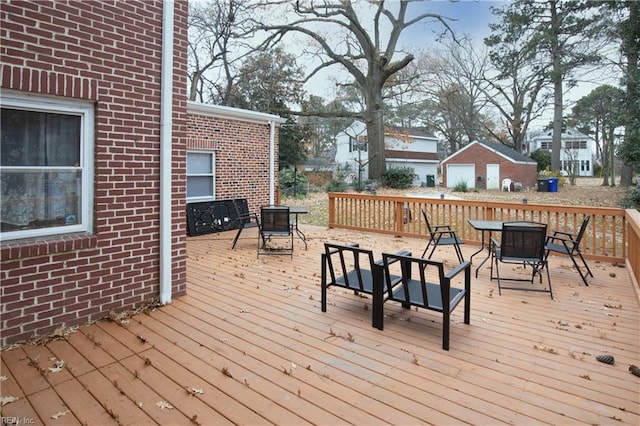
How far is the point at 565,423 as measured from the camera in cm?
200

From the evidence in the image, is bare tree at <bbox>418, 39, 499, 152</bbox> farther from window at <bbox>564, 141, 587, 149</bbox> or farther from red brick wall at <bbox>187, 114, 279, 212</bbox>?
red brick wall at <bbox>187, 114, 279, 212</bbox>

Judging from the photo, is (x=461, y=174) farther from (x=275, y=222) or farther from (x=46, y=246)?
(x=46, y=246)

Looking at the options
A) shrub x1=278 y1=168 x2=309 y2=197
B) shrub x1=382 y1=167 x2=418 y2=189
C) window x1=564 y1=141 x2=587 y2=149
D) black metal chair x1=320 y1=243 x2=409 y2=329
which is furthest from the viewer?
window x1=564 y1=141 x2=587 y2=149

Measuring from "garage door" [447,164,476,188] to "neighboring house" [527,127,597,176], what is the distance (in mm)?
13638

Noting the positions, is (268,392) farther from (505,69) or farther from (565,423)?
(505,69)

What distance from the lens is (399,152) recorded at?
95.5 feet

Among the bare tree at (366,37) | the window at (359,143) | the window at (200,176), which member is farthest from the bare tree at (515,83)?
the window at (200,176)

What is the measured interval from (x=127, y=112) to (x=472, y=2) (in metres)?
17.4

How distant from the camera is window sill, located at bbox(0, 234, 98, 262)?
9.06 feet

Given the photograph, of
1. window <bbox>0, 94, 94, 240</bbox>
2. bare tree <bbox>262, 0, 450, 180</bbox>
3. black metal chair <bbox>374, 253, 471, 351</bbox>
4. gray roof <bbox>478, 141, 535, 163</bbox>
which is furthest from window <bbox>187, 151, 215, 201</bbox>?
gray roof <bbox>478, 141, 535, 163</bbox>

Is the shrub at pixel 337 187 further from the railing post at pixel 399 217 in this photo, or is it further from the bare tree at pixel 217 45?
the railing post at pixel 399 217

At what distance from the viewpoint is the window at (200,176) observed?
829 cm

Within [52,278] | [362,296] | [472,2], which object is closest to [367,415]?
[362,296]

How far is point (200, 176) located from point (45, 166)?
551 cm
